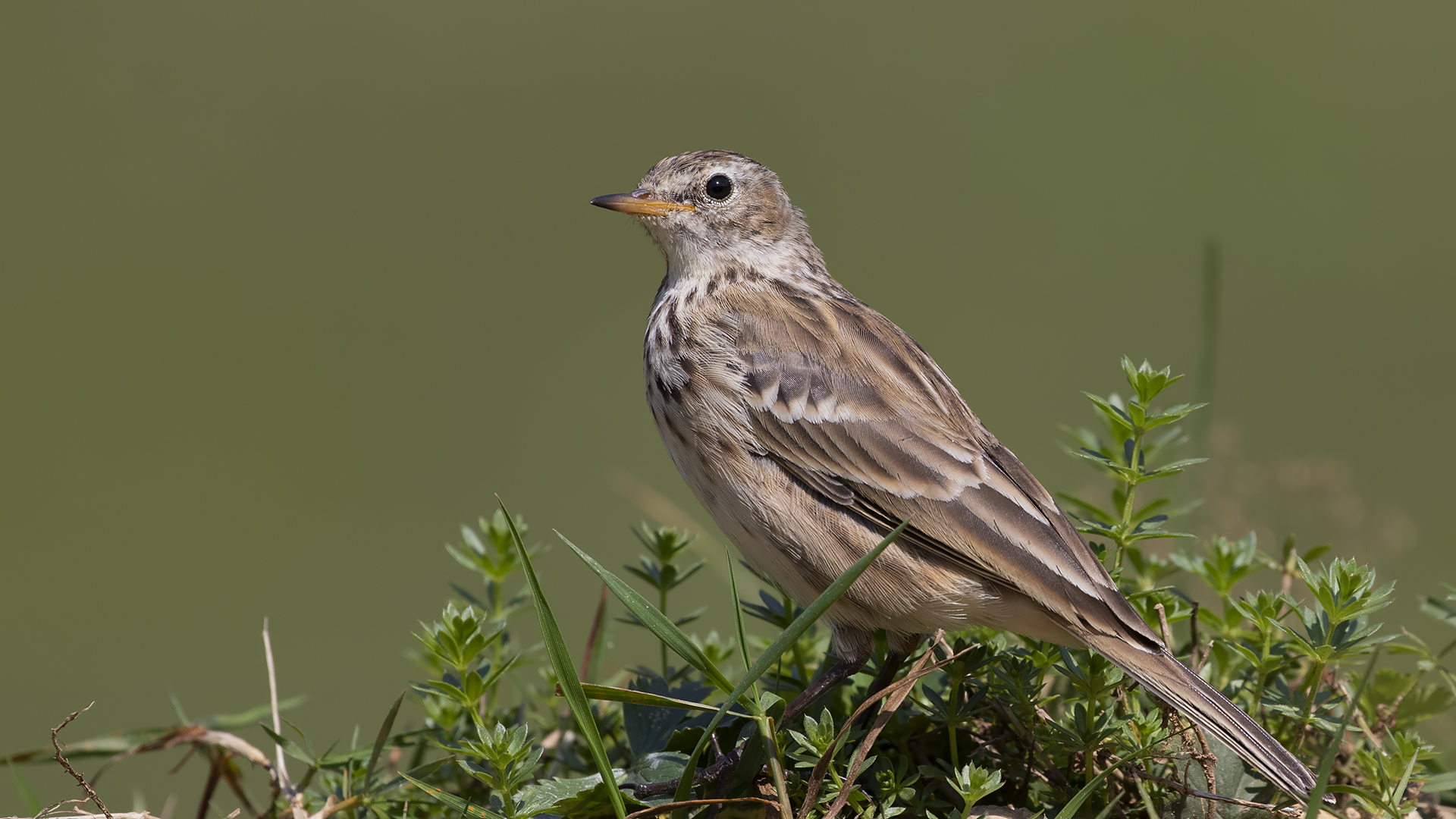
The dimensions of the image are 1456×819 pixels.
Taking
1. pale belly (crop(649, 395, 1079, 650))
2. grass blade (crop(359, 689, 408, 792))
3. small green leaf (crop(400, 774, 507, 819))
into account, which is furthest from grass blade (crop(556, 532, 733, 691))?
pale belly (crop(649, 395, 1079, 650))

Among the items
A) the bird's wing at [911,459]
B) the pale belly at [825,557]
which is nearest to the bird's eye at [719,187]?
the bird's wing at [911,459]

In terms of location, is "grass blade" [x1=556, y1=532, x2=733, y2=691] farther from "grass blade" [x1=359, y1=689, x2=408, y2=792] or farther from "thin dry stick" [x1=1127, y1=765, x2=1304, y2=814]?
"thin dry stick" [x1=1127, y1=765, x2=1304, y2=814]

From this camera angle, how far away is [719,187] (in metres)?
4.18

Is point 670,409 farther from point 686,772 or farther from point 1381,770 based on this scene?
point 1381,770

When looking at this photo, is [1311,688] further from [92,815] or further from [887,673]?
[92,815]

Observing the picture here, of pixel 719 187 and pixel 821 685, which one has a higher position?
pixel 719 187

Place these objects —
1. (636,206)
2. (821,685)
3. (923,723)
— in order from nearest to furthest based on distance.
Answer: (923,723) → (821,685) → (636,206)

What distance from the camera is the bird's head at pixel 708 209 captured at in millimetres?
4074

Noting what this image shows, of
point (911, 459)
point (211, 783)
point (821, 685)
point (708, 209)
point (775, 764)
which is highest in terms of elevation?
point (708, 209)

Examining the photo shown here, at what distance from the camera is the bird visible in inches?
103

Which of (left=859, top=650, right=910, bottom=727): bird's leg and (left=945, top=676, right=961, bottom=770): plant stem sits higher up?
(left=945, top=676, right=961, bottom=770): plant stem

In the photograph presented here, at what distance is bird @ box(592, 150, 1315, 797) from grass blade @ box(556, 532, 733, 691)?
1.84 ft

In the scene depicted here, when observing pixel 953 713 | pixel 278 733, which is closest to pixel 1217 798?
pixel 953 713

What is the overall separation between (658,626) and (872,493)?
0.94 m
